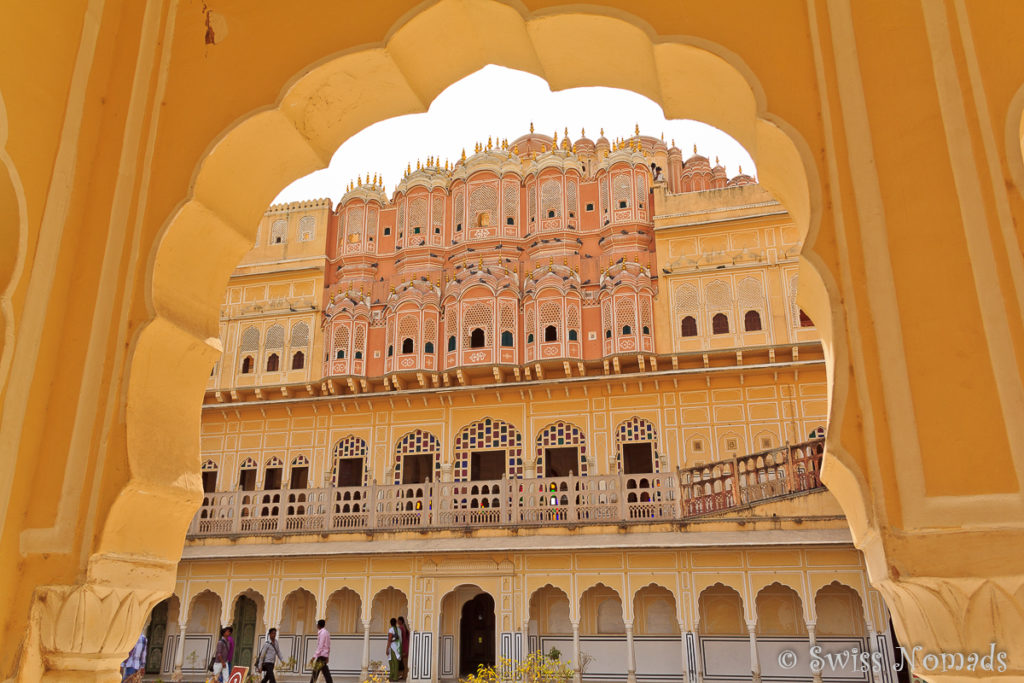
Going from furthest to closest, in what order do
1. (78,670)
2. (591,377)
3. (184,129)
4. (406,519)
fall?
1. (591,377)
2. (406,519)
3. (184,129)
4. (78,670)

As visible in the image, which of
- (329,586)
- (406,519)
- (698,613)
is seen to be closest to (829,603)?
(698,613)

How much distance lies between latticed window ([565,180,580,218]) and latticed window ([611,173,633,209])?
801 millimetres

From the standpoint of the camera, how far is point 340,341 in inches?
648

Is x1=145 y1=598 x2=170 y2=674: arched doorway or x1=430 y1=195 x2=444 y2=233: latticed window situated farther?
x1=430 y1=195 x2=444 y2=233: latticed window

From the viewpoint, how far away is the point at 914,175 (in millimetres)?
1981

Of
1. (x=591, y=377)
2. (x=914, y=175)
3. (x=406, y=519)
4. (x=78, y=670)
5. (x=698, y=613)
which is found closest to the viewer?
(x=914, y=175)

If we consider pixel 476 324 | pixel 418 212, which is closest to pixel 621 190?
pixel 476 324

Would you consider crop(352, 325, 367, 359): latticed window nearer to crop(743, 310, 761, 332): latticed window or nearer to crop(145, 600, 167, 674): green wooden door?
crop(145, 600, 167, 674): green wooden door

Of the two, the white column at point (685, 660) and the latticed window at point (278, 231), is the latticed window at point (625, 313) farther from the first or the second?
the latticed window at point (278, 231)

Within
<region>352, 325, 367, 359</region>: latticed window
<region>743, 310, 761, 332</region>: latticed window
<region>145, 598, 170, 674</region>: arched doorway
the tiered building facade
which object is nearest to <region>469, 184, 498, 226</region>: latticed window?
the tiered building facade

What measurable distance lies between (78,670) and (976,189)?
2732mm

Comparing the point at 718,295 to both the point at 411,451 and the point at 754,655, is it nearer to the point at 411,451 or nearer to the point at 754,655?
the point at 754,655

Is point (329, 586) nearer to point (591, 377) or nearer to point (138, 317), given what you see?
point (591, 377)

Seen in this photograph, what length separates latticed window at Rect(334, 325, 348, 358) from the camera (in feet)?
53.6
